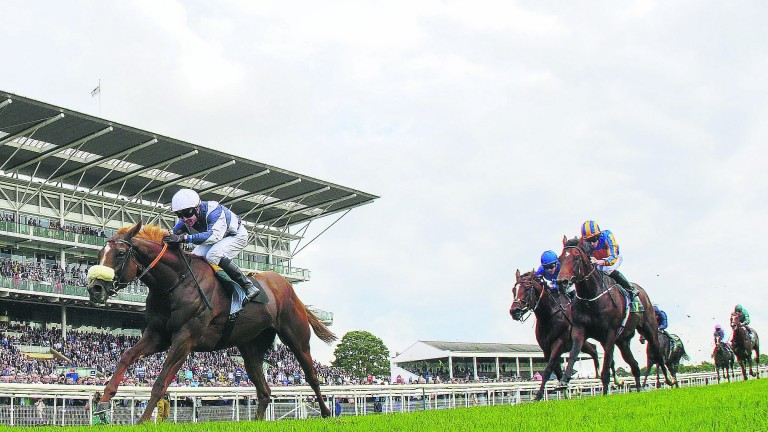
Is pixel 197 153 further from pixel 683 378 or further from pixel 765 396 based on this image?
pixel 765 396

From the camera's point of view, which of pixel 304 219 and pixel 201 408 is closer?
pixel 201 408

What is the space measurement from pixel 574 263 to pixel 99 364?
2938cm

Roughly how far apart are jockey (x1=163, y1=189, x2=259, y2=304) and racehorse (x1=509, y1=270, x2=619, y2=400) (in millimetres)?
5463

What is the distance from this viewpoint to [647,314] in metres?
14.0

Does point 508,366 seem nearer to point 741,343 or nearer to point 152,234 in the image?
point 741,343

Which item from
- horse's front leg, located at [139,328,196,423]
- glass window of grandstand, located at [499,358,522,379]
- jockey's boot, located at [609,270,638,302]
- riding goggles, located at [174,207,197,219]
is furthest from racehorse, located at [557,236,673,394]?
glass window of grandstand, located at [499,358,522,379]

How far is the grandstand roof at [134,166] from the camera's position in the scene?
35781 mm

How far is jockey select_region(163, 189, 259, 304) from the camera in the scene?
852cm

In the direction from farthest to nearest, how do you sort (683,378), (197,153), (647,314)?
1. (197,153)
2. (683,378)
3. (647,314)

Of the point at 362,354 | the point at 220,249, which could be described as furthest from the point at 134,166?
the point at 220,249

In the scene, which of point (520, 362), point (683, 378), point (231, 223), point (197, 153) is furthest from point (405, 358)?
point (231, 223)

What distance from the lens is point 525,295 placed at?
13008mm

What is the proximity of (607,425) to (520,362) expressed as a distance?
64.6 m

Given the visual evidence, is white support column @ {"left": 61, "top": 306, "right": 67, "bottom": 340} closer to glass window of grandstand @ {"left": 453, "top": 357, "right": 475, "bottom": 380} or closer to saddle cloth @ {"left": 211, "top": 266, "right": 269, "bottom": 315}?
glass window of grandstand @ {"left": 453, "top": 357, "right": 475, "bottom": 380}
